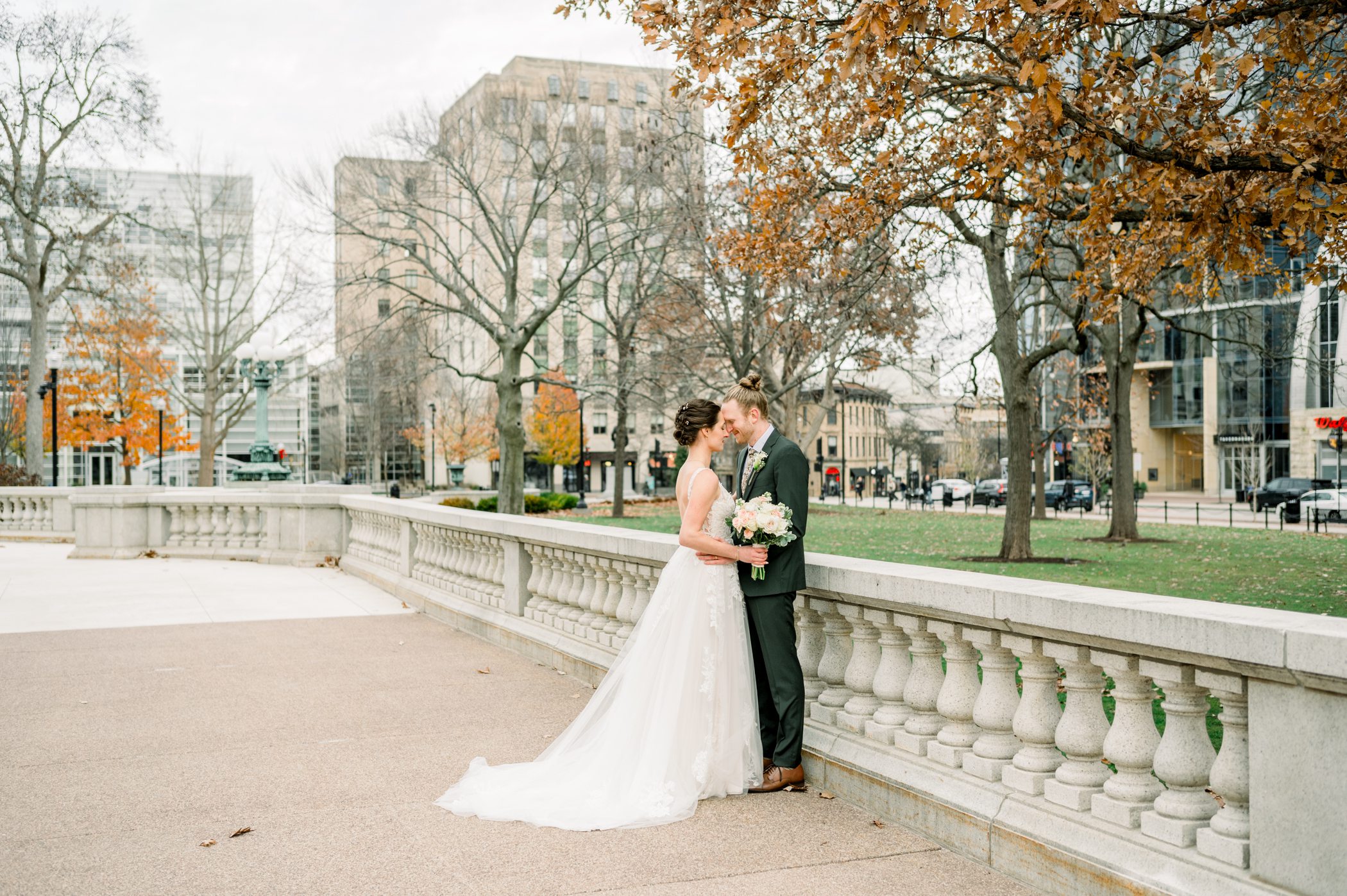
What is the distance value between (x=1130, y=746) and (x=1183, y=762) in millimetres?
229

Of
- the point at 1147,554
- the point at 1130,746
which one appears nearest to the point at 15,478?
the point at 1147,554

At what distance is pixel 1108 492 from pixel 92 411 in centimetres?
4848

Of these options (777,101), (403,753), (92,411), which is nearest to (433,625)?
(403,753)

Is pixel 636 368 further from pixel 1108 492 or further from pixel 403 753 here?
pixel 1108 492

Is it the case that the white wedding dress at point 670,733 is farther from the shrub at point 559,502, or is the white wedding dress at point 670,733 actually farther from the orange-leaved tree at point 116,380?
the orange-leaved tree at point 116,380

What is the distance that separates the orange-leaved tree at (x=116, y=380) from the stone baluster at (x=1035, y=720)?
44961 millimetres

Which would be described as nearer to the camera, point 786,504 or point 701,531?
point 786,504

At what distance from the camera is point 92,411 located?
47.2 m

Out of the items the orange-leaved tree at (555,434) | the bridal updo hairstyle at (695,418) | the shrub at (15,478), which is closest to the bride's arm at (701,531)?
the bridal updo hairstyle at (695,418)

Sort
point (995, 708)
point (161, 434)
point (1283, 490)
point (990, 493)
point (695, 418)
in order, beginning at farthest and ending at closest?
point (990, 493), point (1283, 490), point (161, 434), point (695, 418), point (995, 708)

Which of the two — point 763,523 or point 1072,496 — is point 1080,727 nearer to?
point 763,523

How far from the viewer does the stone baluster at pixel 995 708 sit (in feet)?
15.5

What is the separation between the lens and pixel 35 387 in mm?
32000

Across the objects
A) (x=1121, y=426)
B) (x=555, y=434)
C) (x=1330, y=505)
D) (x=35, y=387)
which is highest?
(x=35, y=387)
